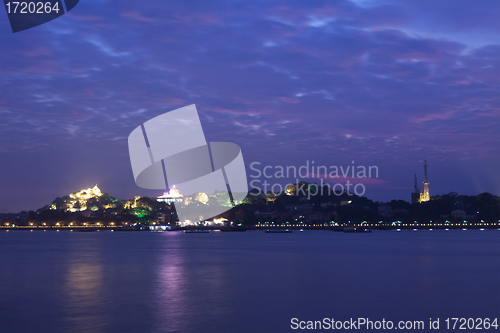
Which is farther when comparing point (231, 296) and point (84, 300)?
point (231, 296)

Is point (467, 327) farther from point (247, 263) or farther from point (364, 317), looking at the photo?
point (247, 263)

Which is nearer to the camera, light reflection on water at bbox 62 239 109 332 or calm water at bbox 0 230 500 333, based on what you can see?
light reflection on water at bbox 62 239 109 332

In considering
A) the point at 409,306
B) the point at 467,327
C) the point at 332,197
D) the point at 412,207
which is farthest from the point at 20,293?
the point at 332,197

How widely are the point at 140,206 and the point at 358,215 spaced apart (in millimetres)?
85175

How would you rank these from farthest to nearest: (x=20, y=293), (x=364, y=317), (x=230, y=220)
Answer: (x=230, y=220) → (x=20, y=293) → (x=364, y=317)

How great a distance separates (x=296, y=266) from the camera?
1251 inches

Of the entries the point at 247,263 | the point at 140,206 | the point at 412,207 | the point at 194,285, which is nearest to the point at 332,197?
the point at 412,207

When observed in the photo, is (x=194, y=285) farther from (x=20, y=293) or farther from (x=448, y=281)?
(x=448, y=281)

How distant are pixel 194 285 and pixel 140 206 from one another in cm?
15920

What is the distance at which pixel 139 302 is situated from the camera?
59.9ft

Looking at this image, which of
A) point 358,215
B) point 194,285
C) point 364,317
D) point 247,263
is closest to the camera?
point 364,317

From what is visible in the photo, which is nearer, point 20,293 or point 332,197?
point 20,293

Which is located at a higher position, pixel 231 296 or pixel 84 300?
pixel 84 300

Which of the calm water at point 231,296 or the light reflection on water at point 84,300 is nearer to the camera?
the light reflection on water at point 84,300
